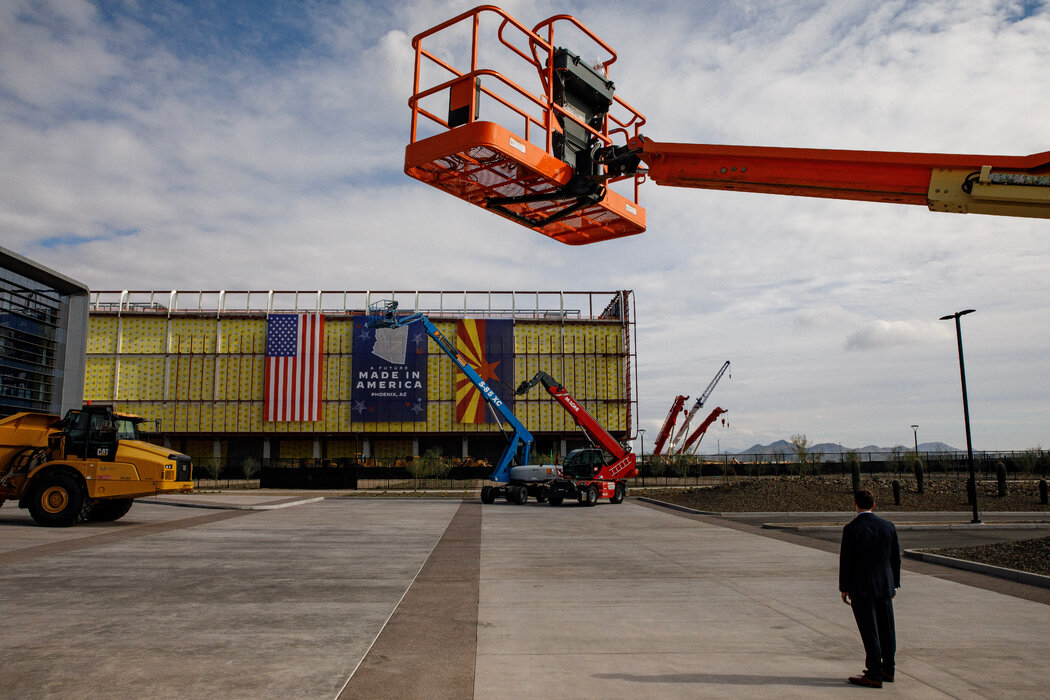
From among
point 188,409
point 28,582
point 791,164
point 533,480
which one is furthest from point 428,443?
point 791,164

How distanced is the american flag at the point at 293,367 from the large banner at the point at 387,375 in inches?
130

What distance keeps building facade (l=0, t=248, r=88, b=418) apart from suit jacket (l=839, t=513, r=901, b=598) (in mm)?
24964

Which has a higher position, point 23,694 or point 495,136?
point 495,136

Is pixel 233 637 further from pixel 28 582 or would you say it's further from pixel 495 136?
pixel 495 136

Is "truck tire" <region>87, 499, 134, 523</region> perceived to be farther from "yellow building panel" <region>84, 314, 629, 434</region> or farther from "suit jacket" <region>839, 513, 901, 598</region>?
"yellow building panel" <region>84, 314, 629, 434</region>

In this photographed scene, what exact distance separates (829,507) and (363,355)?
4569 centimetres

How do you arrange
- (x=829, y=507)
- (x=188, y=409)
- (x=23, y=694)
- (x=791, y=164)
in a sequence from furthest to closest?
(x=188, y=409) < (x=829, y=507) < (x=791, y=164) < (x=23, y=694)

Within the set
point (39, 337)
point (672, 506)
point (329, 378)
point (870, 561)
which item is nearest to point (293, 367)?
point (329, 378)

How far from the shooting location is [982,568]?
1204cm

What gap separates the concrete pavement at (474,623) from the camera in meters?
5.97

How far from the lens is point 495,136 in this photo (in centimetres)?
686

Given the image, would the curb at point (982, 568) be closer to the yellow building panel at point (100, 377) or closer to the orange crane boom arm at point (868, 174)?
the orange crane boom arm at point (868, 174)

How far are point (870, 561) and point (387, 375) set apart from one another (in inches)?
2319

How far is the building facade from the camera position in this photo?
23.2 m
